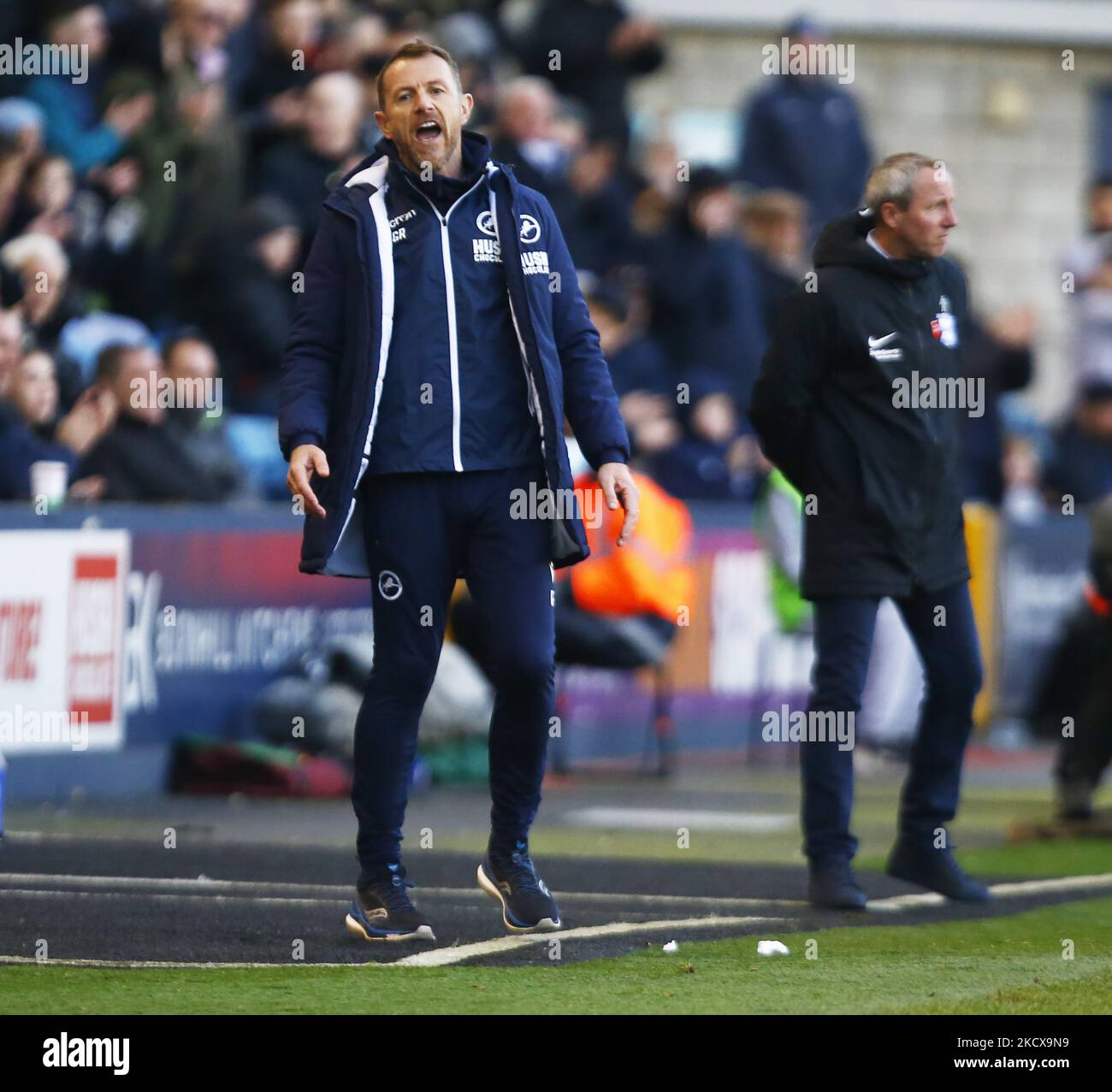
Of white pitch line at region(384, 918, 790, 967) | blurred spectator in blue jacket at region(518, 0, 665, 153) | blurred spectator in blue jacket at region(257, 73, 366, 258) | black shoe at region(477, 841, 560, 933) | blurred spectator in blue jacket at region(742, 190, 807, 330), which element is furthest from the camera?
blurred spectator in blue jacket at region(518, 0, 665, 153)

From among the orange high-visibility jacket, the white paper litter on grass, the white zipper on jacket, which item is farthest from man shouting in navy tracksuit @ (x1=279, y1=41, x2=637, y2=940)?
the orange high-visibility jacket

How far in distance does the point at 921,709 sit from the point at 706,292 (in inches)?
327

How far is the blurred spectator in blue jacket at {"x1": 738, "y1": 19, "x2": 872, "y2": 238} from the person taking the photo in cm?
1841

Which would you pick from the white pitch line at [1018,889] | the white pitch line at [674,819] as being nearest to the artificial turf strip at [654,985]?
the white pitch line at [1018,889]

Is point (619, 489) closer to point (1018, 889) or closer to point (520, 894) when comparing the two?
point (520, 894)

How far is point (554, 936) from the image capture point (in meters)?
7.00

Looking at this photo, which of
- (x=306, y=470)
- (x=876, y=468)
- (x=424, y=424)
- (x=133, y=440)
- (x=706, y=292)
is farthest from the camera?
(x=706, y=292)

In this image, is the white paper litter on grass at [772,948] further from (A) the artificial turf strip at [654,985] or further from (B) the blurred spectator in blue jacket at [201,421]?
(B) the blurred spectator in blue jacket at [201,421]

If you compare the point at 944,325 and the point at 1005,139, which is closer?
the point at 944,325

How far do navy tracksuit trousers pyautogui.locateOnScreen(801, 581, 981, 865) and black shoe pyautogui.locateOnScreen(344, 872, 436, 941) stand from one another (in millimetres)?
1634

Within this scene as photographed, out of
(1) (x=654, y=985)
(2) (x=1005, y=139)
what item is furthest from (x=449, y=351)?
(2) (x=1005, y=139)

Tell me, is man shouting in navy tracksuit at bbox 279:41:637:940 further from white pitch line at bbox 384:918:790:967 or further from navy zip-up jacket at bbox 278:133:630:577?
white pitch line at bbox 384:918:790:967

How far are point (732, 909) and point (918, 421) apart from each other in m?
1.62
